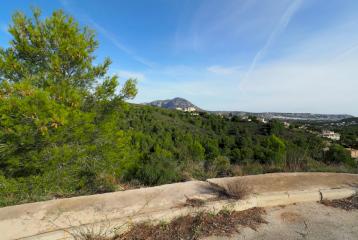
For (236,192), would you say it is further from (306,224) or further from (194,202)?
(306,224)

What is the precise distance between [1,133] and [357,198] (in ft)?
20.3

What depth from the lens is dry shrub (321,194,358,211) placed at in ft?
11.2

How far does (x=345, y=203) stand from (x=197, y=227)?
8.17 ft

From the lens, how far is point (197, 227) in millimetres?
2617

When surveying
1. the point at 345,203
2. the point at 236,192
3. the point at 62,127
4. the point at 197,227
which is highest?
the point at 62,127

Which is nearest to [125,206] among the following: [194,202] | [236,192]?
[194,202]

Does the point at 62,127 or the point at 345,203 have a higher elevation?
the point at 62,127

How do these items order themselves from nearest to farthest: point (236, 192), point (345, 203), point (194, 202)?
point (194, 202) < point (236, 192) < point (345, 203)

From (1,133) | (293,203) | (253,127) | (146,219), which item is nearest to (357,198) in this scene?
(293,203)

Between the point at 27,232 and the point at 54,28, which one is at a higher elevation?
the point at 54,28

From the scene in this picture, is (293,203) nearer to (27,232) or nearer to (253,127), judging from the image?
(27,232)

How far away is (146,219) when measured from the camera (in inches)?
106

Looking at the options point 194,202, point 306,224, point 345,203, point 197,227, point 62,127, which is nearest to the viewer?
point 197,227

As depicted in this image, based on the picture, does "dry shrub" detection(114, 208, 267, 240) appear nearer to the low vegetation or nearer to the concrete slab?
the concrete slab
